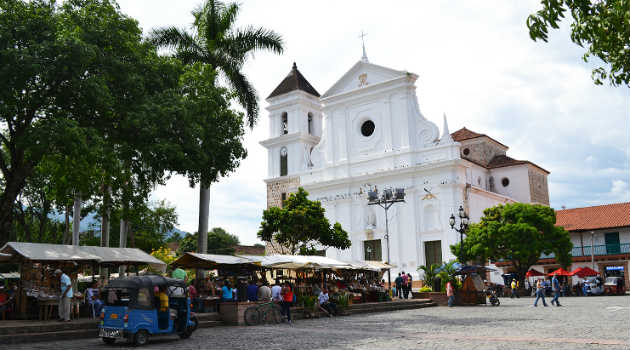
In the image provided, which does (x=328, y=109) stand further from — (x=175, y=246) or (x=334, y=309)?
(x=175, y=246)

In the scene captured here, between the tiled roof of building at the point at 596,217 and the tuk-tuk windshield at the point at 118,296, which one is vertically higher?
the tiled roof of building at the point at 596,217

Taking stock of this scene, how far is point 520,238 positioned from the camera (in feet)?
112

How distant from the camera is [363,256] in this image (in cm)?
4275

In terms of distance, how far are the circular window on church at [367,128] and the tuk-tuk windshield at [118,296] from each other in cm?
3404

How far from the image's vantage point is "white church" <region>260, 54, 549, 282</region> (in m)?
40.1

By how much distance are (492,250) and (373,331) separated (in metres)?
23.4

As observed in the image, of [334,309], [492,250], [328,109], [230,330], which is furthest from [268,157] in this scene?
[230,330]

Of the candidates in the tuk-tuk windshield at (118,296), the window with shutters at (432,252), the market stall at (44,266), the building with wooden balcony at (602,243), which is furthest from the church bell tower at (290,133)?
the tuk-tuk windshield at (118,296)

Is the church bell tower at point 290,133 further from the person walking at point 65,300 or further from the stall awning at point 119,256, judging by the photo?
the person walking at point 65,300

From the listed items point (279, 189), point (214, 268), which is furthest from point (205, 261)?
point (279, 189)

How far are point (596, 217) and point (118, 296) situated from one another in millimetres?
42872

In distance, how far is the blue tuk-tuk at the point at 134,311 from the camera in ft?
37.6

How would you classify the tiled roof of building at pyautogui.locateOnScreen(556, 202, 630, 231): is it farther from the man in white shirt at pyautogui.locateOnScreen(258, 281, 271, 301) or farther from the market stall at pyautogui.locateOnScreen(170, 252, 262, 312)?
the man in white shirt at pyautogui.locateOnScreen(258, 281, 271, 301)

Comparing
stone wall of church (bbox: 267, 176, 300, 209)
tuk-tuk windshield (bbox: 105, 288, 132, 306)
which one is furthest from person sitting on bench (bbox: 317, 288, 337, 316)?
stone wall of church (bbox: 267, 176, 300, 209)
